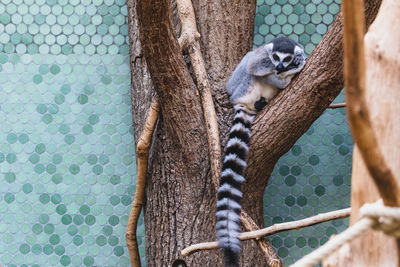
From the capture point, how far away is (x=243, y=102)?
8.34ft

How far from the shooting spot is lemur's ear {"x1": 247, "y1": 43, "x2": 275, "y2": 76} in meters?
2.62

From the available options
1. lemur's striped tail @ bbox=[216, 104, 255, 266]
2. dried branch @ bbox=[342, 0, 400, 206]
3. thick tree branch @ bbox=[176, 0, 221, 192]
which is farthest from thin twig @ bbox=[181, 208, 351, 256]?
dried branch @ bbox=[342, 0, 400, 206]

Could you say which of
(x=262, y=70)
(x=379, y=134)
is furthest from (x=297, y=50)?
(x=379, y=134)

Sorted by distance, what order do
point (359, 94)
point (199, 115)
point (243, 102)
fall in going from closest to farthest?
1. point (359, 94)
2. point (199, 115)
3. point (243, 102)

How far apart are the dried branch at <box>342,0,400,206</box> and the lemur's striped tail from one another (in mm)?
1180

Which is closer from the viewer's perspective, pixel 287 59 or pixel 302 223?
pixel 302 223

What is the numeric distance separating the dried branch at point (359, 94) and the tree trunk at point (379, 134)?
0.53ft

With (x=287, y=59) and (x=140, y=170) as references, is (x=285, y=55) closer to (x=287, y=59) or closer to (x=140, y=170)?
(x=287, y=59)

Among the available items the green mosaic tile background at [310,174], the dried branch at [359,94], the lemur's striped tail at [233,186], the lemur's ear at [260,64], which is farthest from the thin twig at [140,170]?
the dried branch at [359,94]

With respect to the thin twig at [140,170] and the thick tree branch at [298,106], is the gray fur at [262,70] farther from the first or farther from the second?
the thin twig at [140,170]

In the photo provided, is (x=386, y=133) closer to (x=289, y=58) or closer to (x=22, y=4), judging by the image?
(x=289, y=58)

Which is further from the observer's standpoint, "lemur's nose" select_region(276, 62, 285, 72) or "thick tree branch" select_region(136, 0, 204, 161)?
"lemur's nose" select_region(276, 62, 285, 72)

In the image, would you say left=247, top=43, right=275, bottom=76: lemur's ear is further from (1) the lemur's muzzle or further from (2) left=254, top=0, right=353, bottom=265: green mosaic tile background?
(2) left=254, top=0, right=353, bottom=265: green mosaic tile background

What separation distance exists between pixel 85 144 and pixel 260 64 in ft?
3.33
